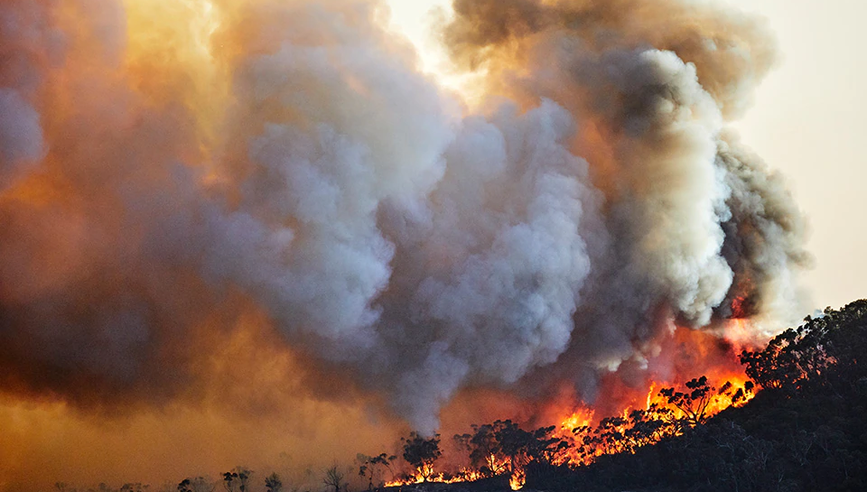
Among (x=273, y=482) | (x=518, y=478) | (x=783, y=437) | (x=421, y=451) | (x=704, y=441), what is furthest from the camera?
(x=273, y=482)

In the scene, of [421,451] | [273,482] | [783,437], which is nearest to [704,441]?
[783,437]

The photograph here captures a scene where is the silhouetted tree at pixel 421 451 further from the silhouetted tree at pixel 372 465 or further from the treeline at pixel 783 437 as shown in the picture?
the treeline at pixel 783 437

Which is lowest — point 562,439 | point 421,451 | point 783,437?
point 783,437

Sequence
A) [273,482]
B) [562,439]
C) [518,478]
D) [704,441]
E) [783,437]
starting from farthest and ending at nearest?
[273,482]
[518,478]
[562,439]
[704,441]
[783,437]

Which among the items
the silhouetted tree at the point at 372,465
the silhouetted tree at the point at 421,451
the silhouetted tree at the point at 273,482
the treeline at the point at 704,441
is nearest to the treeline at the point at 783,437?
the treeline at the point at 704,441

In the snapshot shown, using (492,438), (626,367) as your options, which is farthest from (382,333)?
(626,367)

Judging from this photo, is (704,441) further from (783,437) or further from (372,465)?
(372,465)

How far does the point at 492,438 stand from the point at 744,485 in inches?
1280

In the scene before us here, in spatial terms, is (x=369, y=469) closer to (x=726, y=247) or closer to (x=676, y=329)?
(x=676, y=329)

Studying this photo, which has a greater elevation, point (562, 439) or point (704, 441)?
point (562, 439)

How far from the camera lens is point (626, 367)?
318 ft

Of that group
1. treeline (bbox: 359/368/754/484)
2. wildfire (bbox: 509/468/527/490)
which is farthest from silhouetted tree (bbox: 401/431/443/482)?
wildfire (bbox: 509/468/527/490)

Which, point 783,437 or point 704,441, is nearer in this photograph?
point 783,437

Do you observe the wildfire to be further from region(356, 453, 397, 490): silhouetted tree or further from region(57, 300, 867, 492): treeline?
region(356, 453, 397, 490): silhouetted tree
